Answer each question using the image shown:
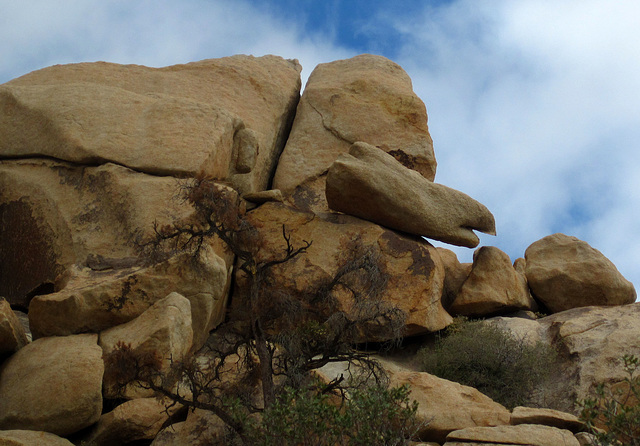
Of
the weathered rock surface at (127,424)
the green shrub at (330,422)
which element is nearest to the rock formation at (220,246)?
the weathered rock surface at (127,424)

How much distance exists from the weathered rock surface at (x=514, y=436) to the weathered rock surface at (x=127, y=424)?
11.5 ft

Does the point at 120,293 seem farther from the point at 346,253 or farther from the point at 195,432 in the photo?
the point at 346,253

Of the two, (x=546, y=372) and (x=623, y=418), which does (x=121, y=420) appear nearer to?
(x=623, y=418)

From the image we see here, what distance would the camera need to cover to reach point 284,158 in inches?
600

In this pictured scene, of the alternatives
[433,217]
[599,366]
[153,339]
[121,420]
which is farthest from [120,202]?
[599,366]

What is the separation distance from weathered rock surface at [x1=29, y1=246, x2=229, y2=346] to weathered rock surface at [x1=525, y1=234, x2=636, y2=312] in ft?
24.7

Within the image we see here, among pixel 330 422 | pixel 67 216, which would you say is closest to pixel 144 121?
pixel 67 216

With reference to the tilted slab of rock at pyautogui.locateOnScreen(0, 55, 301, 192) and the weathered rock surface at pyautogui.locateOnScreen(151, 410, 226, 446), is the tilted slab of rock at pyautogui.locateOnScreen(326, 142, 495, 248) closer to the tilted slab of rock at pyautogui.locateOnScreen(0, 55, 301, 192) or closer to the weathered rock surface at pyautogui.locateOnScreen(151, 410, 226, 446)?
the tilted slab of rock at pyautogui.locateOnScreen(0, 55, 301, 192)

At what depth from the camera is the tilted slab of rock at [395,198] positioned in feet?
41.4

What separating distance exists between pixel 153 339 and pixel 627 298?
389 inches

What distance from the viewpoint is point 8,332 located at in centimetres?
912

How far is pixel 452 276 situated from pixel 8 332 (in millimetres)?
8765

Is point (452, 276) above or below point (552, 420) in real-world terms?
above

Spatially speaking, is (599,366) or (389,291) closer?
(599,366)
